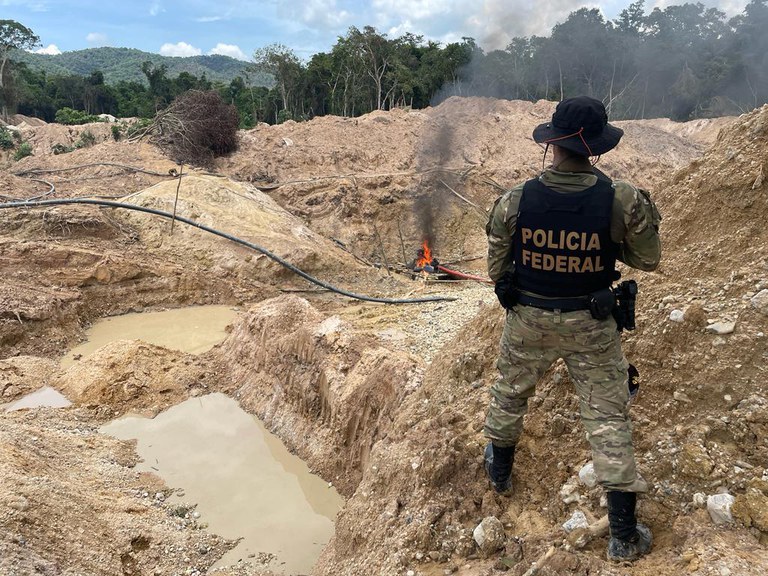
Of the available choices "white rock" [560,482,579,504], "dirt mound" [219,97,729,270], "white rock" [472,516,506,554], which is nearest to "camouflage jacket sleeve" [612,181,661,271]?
"white rock" [560,482,579,504]

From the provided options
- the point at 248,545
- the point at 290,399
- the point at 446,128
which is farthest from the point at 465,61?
the point at 248,545

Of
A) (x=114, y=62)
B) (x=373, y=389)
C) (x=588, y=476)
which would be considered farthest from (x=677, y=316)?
(x=114, y=62)

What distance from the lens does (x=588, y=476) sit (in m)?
2.69

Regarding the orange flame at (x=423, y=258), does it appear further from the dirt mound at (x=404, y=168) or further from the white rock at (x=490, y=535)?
the white rock at (x=490, y=535)

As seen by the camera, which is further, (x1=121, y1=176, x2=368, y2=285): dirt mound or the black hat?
(x1=121, y1=176, x2=368, y2=285): dirt mound

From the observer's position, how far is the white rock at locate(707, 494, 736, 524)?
87.1 inches

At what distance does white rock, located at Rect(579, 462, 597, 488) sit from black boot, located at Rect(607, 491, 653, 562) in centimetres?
35

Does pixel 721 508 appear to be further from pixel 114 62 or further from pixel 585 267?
pixel 114 62

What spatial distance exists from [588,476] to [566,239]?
4.13 feet

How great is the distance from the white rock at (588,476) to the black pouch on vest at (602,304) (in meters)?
0.84

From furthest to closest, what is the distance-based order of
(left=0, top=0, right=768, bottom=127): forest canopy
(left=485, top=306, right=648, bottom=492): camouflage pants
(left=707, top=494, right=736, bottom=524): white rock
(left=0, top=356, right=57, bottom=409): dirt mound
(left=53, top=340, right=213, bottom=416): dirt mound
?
(left=0, top=0, right=768, bottom=127): forest canopy
(left=0, top=356, right=57, bottom=409): dirt mound
(left=53, top=340, right=213, bottom=416): dirt mound
(left=485, top=306, right=648, bottom=492): camouflage pants
(left=707, top=494, right=736, bottom=524): white rock

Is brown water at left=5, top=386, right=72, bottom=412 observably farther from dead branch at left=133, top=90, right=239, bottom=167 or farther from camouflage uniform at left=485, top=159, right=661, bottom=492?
dead branch at left=133, top=90, right=239, bottom=167

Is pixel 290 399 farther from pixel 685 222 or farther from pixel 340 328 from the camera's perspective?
pixel 685 222

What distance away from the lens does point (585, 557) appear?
2297mm
